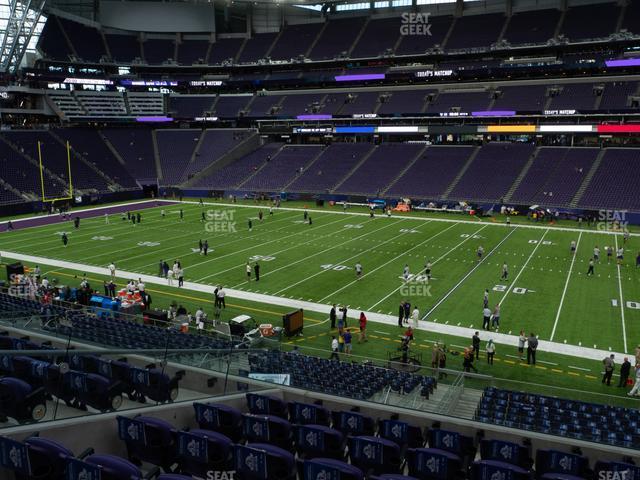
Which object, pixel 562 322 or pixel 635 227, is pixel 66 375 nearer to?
pixel 562 322

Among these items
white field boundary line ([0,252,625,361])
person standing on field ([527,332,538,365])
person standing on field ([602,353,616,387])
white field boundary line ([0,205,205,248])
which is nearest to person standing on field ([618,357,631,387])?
person standing on field ([602,353,616,387])

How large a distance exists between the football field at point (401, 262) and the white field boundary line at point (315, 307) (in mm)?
195

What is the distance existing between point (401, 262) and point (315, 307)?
9.46 m

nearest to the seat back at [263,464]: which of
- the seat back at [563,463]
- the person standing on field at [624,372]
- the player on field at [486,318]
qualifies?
the seat back at [563,463]

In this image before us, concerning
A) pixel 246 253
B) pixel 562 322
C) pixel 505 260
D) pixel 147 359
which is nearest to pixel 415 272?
pixel 505 260

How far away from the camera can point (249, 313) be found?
2380cm

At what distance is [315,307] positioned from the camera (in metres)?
24.6

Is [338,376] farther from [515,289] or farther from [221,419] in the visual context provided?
[515,289]

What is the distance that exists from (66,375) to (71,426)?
1.28m

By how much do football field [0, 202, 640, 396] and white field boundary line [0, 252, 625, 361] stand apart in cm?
19

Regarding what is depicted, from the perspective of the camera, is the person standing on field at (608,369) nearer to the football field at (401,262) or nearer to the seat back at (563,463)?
the football field at (401,262)

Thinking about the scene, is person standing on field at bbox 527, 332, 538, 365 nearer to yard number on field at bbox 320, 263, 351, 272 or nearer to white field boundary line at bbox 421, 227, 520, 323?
white field boundary line at bbox 421, 227, 520, 323

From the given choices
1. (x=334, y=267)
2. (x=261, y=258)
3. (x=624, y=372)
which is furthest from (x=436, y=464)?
(x=261, y=258)

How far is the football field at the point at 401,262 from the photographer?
23.4 meters
